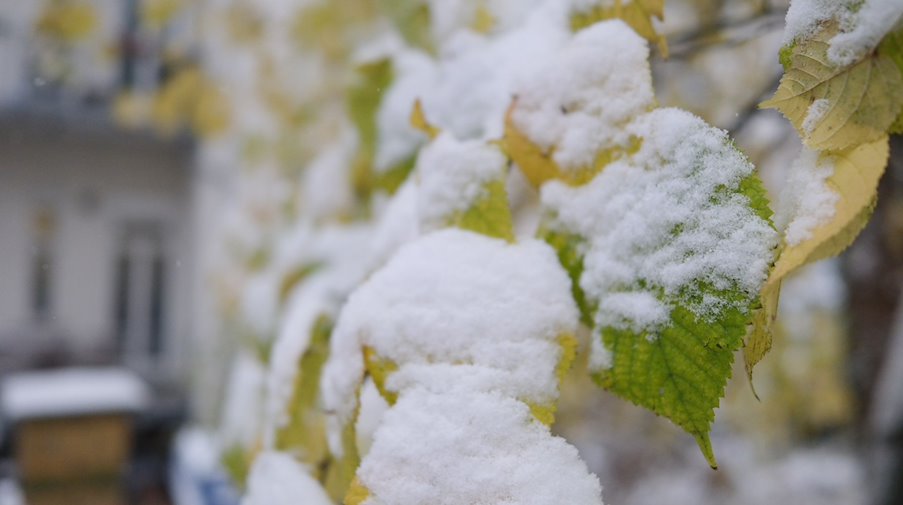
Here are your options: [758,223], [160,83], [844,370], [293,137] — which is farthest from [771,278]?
[160,83]

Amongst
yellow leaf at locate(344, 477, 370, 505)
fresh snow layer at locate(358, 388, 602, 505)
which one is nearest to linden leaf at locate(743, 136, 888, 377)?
fresh snow layer at locate(358, 388, 602, 505)

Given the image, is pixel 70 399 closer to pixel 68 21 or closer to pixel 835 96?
pixel 68 21

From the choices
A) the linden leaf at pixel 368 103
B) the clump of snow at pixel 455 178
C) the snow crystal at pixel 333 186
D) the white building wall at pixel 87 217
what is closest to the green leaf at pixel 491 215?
the clump of snow at pixel 455 178

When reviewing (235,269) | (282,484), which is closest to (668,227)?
(282,484)

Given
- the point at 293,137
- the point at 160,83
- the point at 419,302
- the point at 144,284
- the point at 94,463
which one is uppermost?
the point at 419,302

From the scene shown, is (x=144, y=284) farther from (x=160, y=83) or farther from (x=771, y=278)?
(x=771, y=278)

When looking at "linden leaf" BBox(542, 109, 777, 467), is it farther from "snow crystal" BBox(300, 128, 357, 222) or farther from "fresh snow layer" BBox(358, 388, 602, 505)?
"snow crystal" BBox(300, 128, 357, 222)
